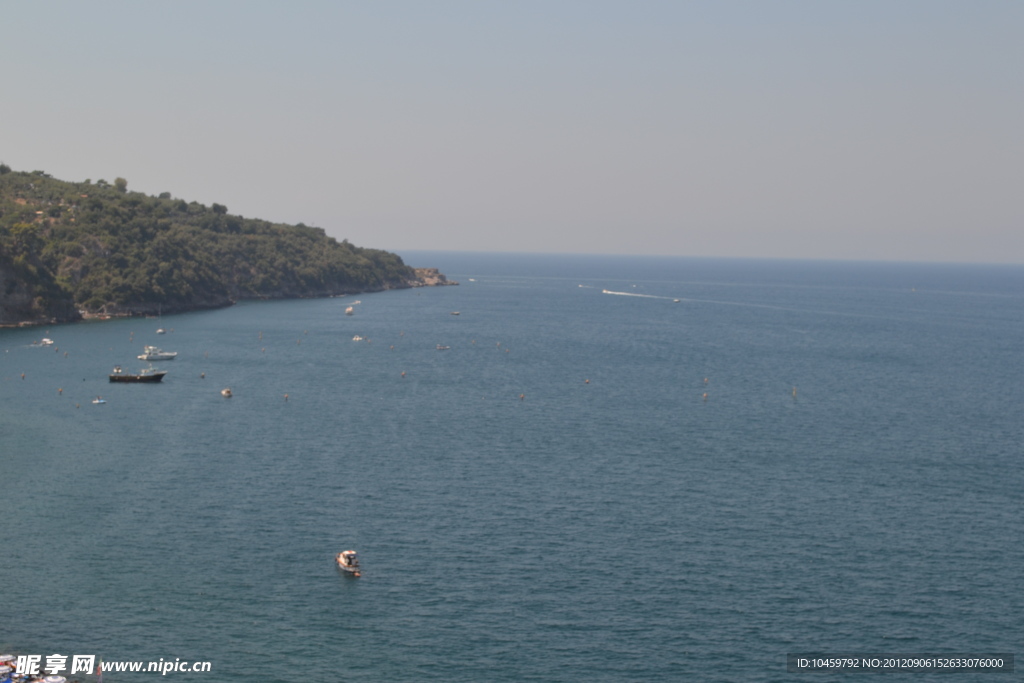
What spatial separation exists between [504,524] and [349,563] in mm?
13174

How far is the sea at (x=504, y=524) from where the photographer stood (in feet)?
154

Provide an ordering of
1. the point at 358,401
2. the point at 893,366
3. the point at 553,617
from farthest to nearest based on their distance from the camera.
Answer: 1. the point at 893,366
2. the point at 358,401
3. the point at 553,617

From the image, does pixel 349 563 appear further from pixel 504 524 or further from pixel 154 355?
pixel 154 355

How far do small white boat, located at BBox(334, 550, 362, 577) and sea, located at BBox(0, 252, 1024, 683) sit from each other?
782mm

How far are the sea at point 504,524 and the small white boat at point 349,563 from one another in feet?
2.57

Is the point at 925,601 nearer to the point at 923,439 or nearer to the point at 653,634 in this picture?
the point at 653,634

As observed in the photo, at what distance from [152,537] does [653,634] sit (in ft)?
110

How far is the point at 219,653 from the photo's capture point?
1783 inches

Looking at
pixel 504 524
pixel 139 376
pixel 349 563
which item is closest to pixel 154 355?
pixel 139 376

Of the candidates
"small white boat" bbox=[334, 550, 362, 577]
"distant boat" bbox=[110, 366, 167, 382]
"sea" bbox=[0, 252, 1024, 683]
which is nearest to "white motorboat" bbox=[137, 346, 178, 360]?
"sea" bbox=[0, 252, 1024, 683]

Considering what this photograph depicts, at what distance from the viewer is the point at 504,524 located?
63719 mm

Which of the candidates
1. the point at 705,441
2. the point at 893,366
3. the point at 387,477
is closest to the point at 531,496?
the point at 387,477

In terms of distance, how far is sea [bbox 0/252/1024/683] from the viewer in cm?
4697

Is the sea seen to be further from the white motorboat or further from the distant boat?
the white motorboat
